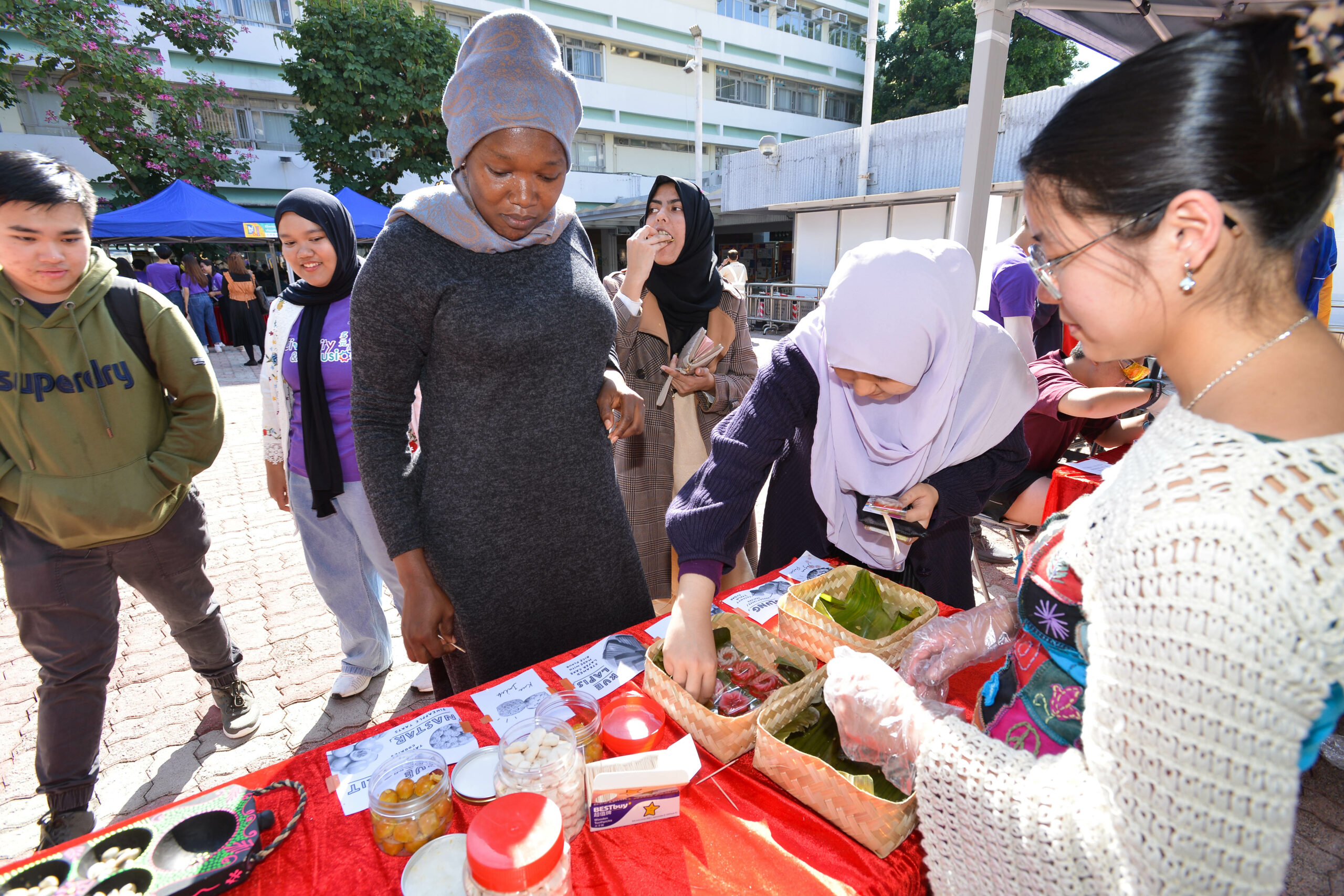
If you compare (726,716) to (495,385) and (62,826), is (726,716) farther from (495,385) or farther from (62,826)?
(62,826)

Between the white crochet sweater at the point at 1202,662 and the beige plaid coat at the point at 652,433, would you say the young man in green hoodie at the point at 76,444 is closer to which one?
the beige plaid coat at the point at 652,433

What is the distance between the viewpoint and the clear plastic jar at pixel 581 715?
1115 mm

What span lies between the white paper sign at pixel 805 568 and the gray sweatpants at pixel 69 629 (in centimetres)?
205

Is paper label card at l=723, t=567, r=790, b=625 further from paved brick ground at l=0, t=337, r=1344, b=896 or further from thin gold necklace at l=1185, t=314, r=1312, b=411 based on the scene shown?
paved brick ground at l=0, t=337, r=1344, b=896

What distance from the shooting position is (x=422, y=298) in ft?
4.48

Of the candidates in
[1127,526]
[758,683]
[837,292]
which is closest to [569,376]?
[837,292]

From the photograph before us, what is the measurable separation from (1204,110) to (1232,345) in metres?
0.26

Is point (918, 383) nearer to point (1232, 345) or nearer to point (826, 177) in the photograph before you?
point (1232, 345)

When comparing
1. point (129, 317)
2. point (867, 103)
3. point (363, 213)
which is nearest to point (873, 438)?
point (129, 317)

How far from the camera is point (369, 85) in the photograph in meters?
15.2

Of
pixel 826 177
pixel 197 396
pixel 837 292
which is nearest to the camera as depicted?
pixel 837 292

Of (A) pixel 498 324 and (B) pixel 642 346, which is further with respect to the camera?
(B) pixel 642 346

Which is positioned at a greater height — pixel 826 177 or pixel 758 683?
pixel 826 177

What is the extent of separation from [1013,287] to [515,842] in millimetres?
3269
